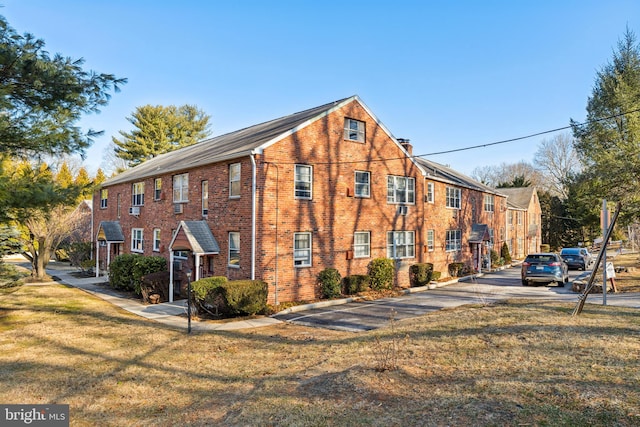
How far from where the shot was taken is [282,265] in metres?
15.4

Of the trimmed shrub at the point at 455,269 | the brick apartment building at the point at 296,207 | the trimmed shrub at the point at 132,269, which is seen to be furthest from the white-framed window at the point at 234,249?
the trimmed shrub at the point at 455,269

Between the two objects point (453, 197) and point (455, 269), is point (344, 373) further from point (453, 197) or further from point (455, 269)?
point (453, 197)

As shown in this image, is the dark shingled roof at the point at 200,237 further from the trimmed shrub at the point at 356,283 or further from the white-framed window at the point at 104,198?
the white-framed window at the point at 104,198

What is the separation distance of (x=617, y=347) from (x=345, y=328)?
6692 millimetres

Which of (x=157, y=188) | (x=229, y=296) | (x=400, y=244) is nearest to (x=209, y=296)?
(x=229, y=296)

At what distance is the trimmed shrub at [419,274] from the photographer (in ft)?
68.8

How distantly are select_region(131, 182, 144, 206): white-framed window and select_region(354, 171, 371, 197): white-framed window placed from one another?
517 inches

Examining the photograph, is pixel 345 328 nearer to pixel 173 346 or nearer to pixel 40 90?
pixel 173 346

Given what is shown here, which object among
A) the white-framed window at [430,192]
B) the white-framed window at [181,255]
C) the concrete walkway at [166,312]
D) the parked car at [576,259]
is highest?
the white-framed window at [430,192]

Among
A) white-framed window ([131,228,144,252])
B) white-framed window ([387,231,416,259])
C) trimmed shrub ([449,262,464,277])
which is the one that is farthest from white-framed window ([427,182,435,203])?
white-framed window ([131,228,144,252])

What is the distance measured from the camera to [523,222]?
43.3m

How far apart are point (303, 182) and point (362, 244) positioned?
15.1 feet

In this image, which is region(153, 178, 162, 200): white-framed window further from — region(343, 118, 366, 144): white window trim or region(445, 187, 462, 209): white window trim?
region(445, 187, 462, 209): white window trim

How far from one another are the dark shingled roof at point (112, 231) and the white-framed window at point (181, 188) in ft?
26.8
